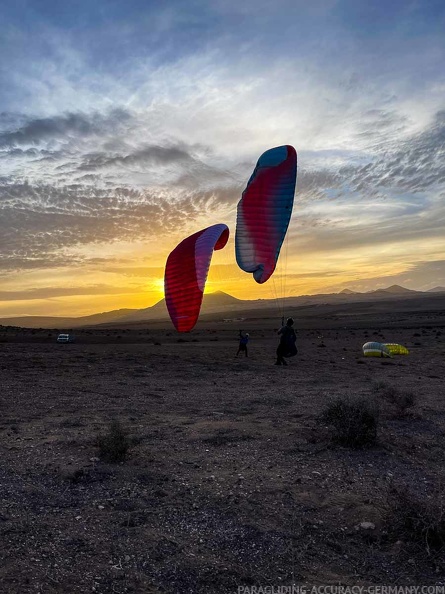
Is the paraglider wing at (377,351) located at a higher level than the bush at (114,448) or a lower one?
lower

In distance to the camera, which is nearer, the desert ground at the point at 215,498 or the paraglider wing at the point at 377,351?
the desert ground at the point at 215,498

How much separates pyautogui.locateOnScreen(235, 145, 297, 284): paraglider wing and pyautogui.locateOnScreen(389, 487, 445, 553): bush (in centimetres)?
981

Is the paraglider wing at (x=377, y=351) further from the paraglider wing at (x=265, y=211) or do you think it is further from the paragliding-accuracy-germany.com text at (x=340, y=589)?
the paragliding-accuracy-germany.com text at (x=340, y=589)

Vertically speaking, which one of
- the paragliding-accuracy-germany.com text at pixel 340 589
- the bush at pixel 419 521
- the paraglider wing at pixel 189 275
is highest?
the paraglider wing at pixel 189 275

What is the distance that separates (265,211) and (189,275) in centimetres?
355

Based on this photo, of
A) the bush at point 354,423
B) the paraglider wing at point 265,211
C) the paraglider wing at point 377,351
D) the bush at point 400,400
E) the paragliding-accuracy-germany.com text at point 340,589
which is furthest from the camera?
the paraglider wing at point 377,351

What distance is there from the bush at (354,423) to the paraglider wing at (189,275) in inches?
216

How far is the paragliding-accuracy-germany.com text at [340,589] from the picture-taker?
15.0ft

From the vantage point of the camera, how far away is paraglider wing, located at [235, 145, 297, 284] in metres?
15.0

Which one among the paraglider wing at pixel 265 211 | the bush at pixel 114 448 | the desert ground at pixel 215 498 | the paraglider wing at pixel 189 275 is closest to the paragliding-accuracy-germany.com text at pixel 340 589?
the desert ground at pixel 215 498

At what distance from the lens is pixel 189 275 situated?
13852 millimetres

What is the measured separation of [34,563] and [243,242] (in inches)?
455

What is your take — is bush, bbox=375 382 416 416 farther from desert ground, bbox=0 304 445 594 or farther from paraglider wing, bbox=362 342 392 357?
paraglider wing, bbox=362 342 392 357

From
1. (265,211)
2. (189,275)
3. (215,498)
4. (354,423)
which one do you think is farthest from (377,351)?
(215,498)
